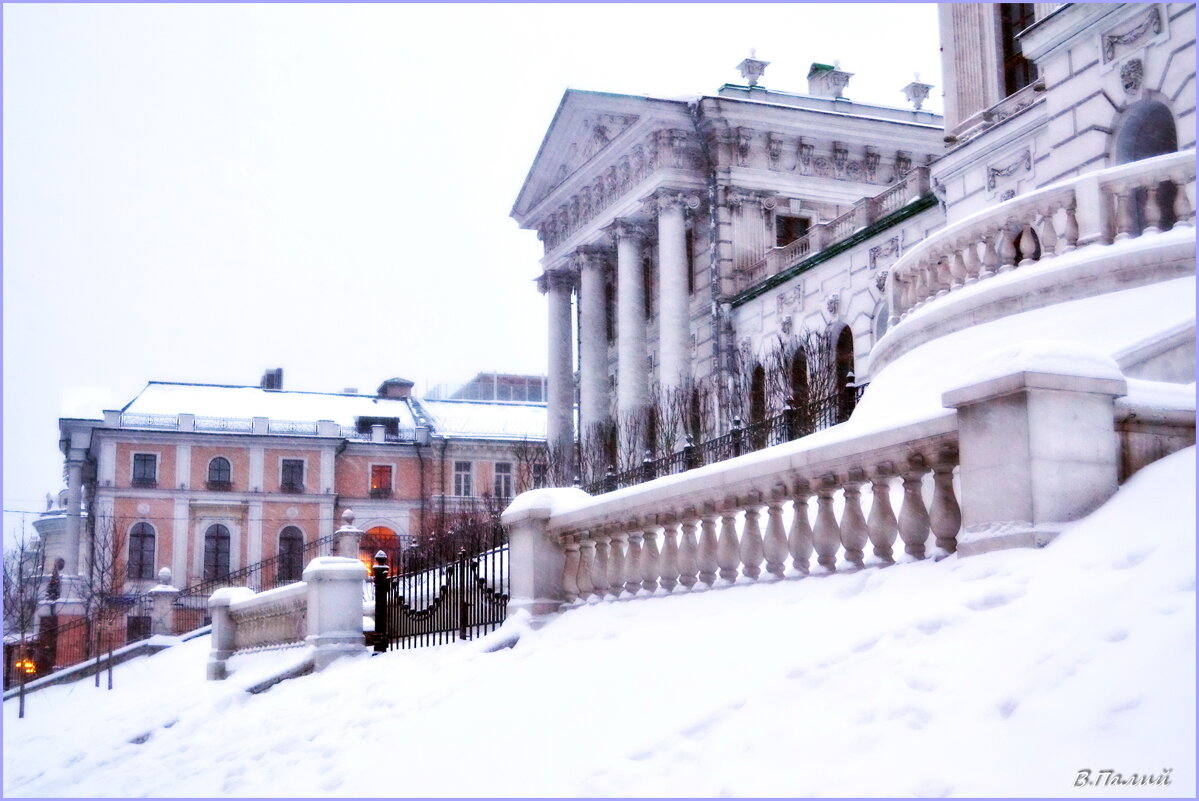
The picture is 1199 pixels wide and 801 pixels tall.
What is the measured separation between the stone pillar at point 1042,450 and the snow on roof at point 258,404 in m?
61.9

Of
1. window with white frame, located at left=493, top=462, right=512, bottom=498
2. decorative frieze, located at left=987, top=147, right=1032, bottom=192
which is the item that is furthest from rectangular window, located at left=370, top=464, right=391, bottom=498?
decorative frieze, located at left=987, top=147, right=1032, bottom=192

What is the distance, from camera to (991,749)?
4.99 m

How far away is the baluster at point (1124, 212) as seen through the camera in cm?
1203

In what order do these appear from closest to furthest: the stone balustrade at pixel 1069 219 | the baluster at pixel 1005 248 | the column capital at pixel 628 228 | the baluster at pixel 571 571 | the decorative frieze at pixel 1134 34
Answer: the baluster at pixel 571 571
the stone balustrade at pixel 1069 219
the baluster at pixel 1005 248
the decorative frieze at pixel 1134 34
the column capital at pixel 628 228

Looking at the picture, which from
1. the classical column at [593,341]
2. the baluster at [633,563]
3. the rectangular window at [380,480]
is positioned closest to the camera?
the baluster at [633,563]

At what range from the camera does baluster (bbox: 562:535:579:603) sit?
11.7 m

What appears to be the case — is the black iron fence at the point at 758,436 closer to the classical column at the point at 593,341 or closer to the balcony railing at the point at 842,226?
the balcony railing at the point at 842,226

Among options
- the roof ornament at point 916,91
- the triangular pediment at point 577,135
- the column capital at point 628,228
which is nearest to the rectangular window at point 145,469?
the triangular pediment at point 577,135

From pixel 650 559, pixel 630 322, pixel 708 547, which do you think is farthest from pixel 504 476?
pixel 708 547

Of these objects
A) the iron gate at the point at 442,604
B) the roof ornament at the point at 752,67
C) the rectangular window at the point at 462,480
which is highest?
the roof ornament at the point at 752,67

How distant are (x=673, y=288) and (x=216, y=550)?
30925 mm

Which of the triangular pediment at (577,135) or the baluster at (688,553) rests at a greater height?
the triangular pediment at (577,135)

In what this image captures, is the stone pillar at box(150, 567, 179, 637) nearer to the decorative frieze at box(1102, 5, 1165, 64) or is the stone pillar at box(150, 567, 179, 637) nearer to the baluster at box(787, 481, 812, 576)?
the decorative frieze at box(1102, 5, 1165, 64)

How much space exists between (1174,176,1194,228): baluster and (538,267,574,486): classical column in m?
38.6
